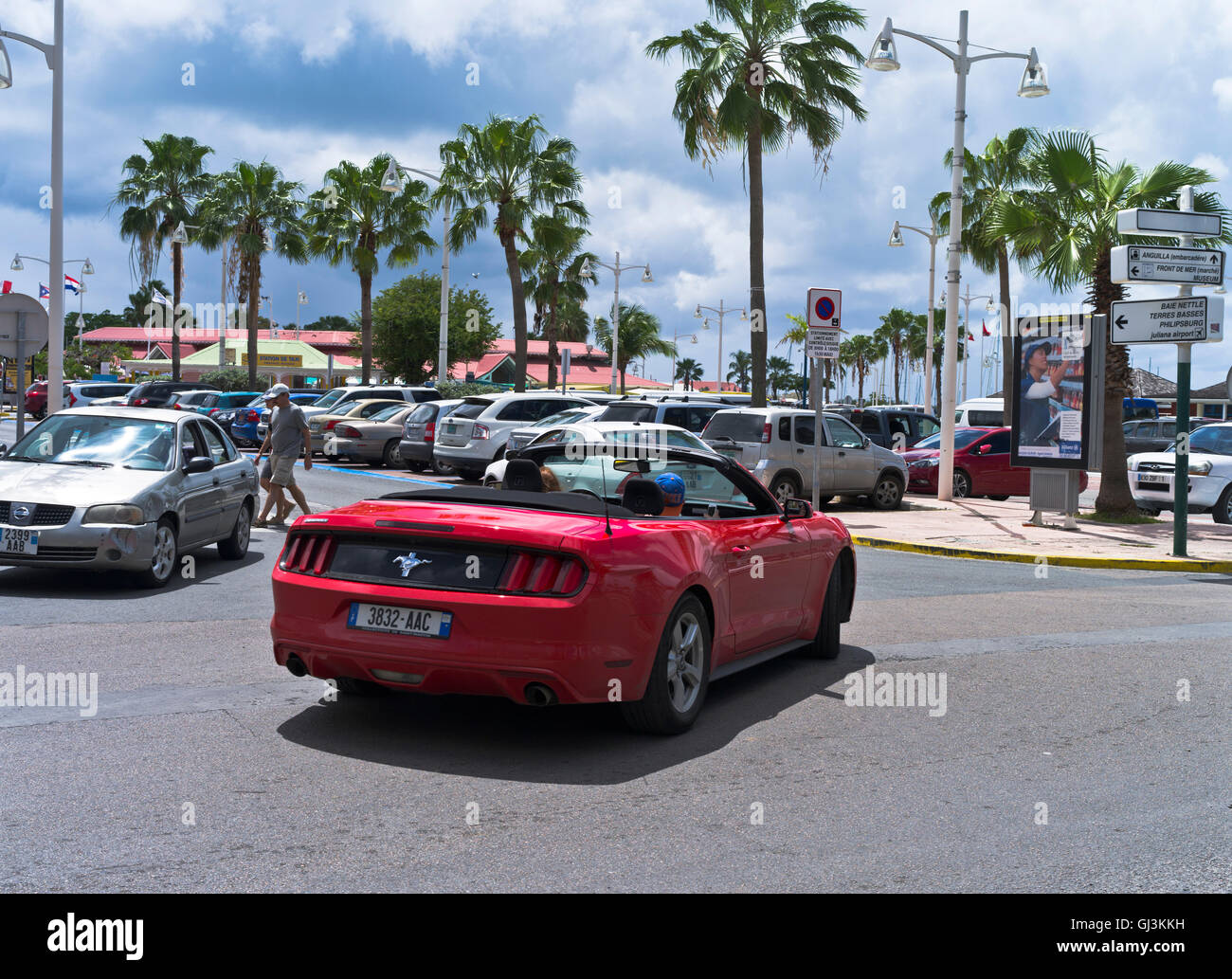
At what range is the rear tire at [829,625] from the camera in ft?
27.6

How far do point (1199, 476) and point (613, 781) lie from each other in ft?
58.2

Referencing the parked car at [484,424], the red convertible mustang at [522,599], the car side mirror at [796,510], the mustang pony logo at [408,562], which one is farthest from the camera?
the parked car at [484,424]

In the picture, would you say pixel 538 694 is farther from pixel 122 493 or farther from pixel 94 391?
pixel 94 391

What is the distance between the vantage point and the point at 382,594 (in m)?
5.89

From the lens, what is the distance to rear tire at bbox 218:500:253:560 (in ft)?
42.6

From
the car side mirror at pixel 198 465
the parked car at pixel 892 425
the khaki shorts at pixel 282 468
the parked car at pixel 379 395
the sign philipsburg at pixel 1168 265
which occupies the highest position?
the sign philipsburg at pixel 1168 265

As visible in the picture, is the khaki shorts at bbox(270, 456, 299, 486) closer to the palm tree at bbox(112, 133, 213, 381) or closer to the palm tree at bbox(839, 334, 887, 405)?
the palm tree at bbox(112, 133, 213, 381)

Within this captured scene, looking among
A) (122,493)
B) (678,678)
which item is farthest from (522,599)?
(122,493)

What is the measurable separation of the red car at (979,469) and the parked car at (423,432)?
9.91 meters

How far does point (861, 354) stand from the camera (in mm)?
136000

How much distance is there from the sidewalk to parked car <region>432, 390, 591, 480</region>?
6.53 metres

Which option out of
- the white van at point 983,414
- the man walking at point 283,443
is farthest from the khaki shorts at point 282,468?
the white van at point 983,414

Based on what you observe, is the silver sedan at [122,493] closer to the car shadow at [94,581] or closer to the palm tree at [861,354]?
the car shadow at [94,581]
